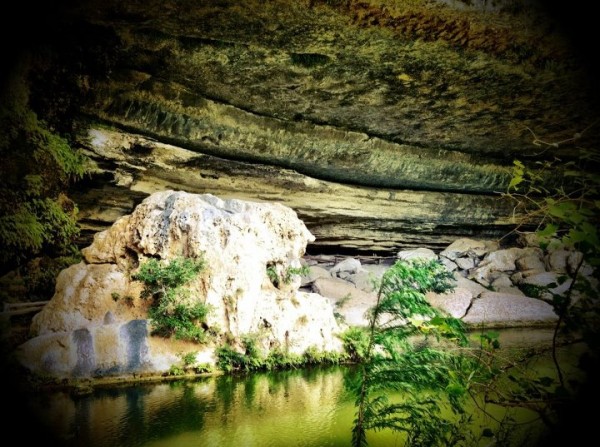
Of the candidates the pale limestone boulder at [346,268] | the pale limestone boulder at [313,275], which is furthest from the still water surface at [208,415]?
the pale limestone boulder at [346,268]

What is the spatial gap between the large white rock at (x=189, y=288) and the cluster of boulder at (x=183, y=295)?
22 mm

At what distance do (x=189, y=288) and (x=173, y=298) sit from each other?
0.50 metres

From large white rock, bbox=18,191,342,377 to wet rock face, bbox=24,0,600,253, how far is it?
63.0 inches

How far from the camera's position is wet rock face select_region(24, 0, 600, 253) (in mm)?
6141

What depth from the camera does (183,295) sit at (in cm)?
778

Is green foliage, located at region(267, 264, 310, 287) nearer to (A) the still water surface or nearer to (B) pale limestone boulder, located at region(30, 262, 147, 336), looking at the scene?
(A) the still water surface

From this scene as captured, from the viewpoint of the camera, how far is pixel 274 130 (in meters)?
9.49

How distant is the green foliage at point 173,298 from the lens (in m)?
7.43

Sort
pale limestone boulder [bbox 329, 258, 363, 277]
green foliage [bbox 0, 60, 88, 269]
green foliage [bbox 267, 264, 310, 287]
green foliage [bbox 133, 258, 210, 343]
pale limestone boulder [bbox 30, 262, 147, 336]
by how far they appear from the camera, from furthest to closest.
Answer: pale limestone boulder [bbox 329, 258, 363, 277] → green foliage [bbox 267, 264, 310, 287] → green foliage [bbox 133, 258, 210, 343] → pale limestone boulder [bbox 30, 262, 147, 336] → green foliage [bbox 0, 60, 88, 269]

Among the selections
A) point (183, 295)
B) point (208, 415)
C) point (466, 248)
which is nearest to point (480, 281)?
point (466, 248)

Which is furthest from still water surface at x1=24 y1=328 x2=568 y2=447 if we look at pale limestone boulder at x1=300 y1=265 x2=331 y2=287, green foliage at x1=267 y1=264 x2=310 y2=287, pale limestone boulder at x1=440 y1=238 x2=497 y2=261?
pale limestone boulder at x1=440 y1=238 x2=497 y2=261

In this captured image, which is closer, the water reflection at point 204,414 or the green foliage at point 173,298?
the water reflection at point 204,414

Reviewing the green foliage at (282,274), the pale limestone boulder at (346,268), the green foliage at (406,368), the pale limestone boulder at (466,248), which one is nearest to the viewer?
the green foliage at (406,368)

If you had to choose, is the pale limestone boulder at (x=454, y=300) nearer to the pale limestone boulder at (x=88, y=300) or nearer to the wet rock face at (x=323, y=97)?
the wet rock face at (x=323, y=97)
